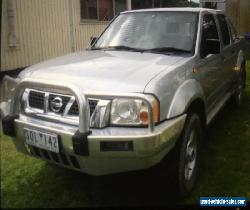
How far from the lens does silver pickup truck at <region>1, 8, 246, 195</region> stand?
2590mm

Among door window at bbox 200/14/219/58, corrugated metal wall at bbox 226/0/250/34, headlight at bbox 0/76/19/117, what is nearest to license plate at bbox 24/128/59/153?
headlight at bbox 0/76/19/117

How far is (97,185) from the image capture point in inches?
134

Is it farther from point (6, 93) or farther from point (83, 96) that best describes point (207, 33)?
point (6, 93)

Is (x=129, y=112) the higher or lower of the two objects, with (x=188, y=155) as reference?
higher

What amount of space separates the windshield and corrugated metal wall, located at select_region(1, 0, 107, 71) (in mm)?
4004

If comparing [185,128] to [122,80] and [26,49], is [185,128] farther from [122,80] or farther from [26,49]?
[26,49]

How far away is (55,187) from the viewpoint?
3.25 metres

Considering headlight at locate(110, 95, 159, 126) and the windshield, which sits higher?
the windshield

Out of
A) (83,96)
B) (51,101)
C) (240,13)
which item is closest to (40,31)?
(51,101)

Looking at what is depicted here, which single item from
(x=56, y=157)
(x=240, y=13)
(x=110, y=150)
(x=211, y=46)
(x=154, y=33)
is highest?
(x=154, y=33)

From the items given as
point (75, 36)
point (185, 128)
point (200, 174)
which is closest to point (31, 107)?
point (185, 128)

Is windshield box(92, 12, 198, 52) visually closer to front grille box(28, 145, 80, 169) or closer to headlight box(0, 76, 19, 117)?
headlight box(0, 76, 19, 117)

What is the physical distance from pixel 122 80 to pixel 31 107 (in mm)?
813

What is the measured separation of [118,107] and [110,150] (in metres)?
0.32
